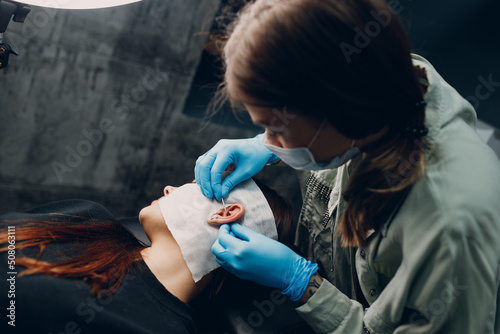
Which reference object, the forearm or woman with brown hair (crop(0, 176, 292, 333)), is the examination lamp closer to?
woman with brown hair (crop(0, 176, 292, 333))

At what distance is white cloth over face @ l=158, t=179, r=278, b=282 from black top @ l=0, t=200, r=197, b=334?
171mm

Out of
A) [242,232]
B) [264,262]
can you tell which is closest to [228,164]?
[242,232]

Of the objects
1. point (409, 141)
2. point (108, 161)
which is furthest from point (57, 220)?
point (409, 141)

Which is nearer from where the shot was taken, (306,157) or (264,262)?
(306,157)

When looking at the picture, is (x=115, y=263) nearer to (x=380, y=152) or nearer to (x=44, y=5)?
(x=44, y=5)

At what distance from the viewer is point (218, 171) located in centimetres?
163

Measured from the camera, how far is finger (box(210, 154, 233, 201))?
1587mm

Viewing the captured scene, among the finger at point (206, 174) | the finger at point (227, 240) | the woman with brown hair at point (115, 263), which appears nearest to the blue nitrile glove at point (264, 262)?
the finger at point (227, 240)

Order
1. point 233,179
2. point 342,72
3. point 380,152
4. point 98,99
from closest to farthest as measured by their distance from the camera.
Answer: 1. point 342,72
2. point 380,152
3. point 233,179
4. point 98,99

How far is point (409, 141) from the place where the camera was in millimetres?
1149

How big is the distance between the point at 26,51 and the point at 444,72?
278 centimetres

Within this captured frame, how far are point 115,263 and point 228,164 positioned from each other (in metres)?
0.64

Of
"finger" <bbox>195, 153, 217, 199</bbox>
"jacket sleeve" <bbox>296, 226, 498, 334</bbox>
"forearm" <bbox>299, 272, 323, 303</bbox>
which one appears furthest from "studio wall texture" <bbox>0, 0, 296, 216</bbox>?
"jacket sleeve" <bbox>296, 226, 498, 334</bbox>

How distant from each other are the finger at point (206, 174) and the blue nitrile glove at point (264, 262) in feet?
0.70
